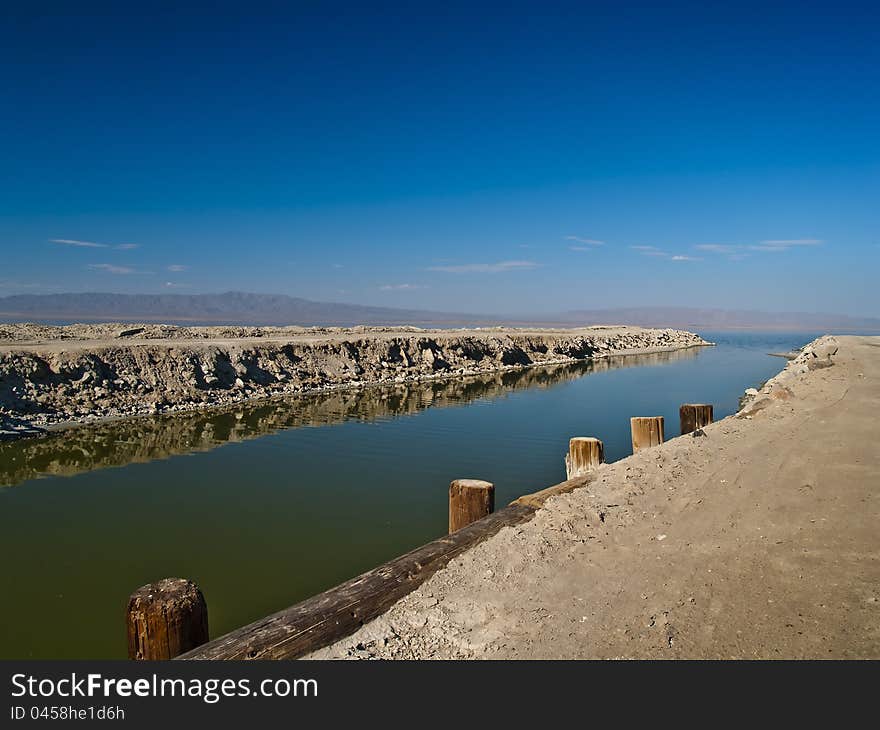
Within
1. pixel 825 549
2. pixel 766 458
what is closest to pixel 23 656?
pixel 825 549

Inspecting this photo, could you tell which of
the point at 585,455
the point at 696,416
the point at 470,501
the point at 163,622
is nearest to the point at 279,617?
the point at 163,622

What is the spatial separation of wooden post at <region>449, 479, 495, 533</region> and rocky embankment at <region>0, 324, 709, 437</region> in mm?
13037

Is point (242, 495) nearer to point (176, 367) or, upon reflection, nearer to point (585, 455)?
point (585, 455)

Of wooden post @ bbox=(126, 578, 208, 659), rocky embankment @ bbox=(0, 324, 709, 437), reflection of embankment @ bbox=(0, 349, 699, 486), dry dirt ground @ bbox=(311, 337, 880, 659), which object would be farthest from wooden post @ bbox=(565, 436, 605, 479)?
rocky embankment @ bbox=(0, 324, 709, 437)

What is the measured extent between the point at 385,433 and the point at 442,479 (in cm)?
482

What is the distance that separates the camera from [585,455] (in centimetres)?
791

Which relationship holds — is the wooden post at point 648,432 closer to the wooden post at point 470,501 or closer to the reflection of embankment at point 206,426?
the wooden post at point 470,501

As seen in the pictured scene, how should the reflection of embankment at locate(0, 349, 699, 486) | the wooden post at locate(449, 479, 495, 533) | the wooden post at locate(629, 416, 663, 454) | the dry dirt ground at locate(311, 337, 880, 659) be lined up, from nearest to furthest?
1. the dry dirt ground at locate(311, 337, 880, 659)
2. the wooden post at locate(449, 479, 495, 533)
3. the wooden post at locate(629, 416, 663, 454)
4. the reflection of embankment at locate(0, 349, 699, 486)

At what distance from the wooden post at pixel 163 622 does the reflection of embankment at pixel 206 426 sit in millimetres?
9517

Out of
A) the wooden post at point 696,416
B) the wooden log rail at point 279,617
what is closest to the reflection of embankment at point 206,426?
the wooden post at point 696,416

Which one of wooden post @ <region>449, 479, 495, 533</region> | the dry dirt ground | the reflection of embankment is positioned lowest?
the reflection of embankment

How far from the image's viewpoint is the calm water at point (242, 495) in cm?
649

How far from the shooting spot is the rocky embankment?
54.3 feet

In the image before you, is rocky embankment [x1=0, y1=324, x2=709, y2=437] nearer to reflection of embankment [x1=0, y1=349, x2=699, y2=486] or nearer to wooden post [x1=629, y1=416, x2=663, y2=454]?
reflection of embankment [x1=0, y1=349, x2=699, y2=486]
